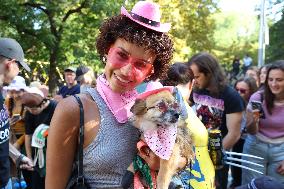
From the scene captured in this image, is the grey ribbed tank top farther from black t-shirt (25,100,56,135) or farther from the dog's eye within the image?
black t-shirt (25,100,56,135)

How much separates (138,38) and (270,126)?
10.7ft

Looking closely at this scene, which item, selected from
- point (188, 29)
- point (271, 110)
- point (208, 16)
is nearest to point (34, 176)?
point (271, 110)

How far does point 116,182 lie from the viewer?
163 cm

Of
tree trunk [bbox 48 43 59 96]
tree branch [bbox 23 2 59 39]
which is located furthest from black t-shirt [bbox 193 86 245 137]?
tree trunk [bbox 48 43 59 96]

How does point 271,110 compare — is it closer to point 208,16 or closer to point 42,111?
point 42,111

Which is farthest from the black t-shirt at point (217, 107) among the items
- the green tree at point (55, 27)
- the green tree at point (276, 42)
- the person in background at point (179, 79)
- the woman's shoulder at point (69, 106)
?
the green tree at point (276, 42)

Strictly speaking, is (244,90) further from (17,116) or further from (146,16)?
(146,16)

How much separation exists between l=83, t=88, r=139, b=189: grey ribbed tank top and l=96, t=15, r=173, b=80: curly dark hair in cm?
31

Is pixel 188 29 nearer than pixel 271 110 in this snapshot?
No

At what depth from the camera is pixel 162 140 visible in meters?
1.60

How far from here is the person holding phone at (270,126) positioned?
4.39m

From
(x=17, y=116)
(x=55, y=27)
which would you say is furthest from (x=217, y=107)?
(x=55, y=27)

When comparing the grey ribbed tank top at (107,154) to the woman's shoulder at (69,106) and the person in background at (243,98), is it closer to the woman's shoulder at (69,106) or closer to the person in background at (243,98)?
the woman's shoulder at (69,106)

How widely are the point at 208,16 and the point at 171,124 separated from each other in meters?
22.4
